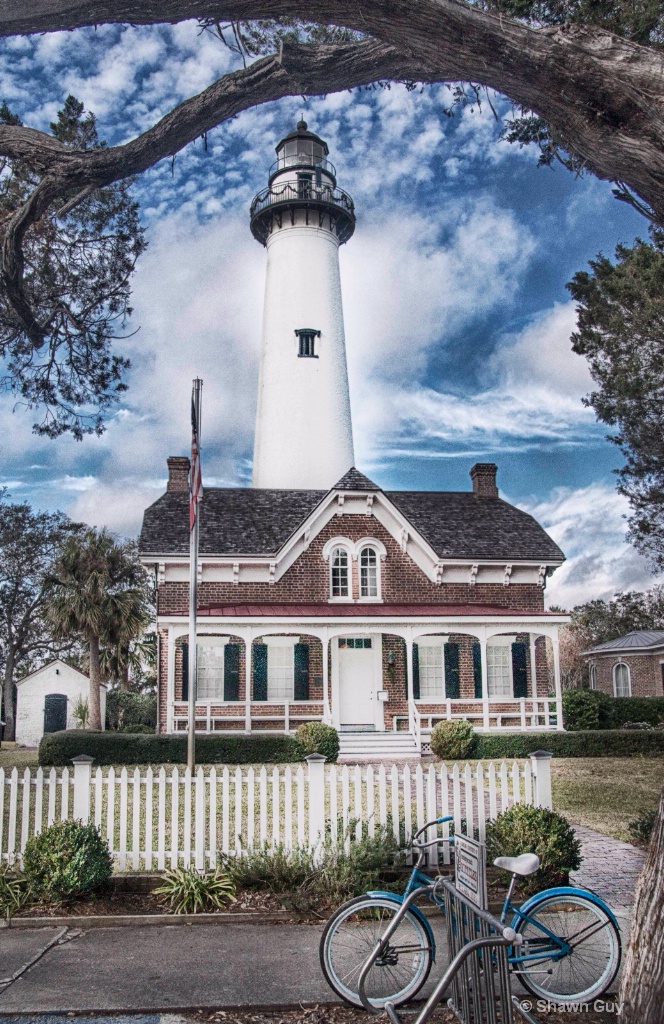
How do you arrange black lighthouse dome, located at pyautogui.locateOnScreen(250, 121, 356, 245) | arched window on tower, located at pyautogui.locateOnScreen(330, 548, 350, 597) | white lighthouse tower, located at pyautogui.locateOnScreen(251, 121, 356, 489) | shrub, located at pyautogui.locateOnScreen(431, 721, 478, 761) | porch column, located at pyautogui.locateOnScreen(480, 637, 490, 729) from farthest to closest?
black lighthouse dome, located at pyautogui.locateOnScreen(250, 121, 356, 245)
white lighthouse tower, located at pyautogui.locateOnScreen(251, 121, 356, 489)
arched window on tower, located at pyautogui.locateOnScreen(330, 548, 350, 597)
porch column, located at pyautogui.locateOnScreen(480, 637, 490, 729)
shrub, located at pyautogui.locateOnScreen(431, 721, 478, 761)

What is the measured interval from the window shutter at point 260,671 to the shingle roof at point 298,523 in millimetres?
2726

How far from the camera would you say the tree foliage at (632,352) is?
2044 centimetres

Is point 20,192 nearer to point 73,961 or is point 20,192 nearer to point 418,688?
point 73,961

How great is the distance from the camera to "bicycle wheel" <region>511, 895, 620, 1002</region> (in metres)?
5.58

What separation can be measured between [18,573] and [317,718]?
25.7 metres

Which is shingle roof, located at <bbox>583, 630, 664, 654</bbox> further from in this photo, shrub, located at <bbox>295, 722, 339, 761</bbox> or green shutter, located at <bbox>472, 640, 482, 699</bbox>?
shrub, located at <bbox>295, 722, 339, 761</bbox>

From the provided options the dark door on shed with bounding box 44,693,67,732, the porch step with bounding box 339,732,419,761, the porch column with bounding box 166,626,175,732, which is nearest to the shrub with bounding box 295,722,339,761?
the porch step with bounding box 339,732,419,761

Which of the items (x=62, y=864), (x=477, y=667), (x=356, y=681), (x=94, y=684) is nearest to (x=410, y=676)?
(x=356, y=681)

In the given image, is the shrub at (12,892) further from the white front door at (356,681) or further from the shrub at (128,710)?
the shrub at (128,710)

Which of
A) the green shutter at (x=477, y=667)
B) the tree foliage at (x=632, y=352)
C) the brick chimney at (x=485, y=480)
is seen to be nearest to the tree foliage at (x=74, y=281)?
the tree foliage at (x=632, y=352)

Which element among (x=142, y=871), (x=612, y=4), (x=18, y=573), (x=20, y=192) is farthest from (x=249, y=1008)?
(x=18, y=573)

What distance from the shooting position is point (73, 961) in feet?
21.1

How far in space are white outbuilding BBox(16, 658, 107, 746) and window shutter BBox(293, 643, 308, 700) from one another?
13786 millimetres

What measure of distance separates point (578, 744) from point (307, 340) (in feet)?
54.6
